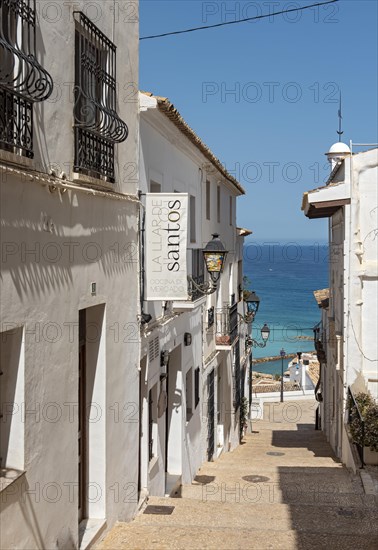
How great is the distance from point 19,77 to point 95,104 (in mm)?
1924

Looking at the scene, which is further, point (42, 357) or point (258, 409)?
point (258, 409)

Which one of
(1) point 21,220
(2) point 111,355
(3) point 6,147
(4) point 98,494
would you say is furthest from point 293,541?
(3) point 6,147

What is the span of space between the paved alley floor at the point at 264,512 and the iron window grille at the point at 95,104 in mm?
4049

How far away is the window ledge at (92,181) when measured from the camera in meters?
6.98

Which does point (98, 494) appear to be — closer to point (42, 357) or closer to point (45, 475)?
point (45, 475)

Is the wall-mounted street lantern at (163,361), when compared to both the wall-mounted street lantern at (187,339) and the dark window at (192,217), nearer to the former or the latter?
the wall-mounted street lantern at (187,339)

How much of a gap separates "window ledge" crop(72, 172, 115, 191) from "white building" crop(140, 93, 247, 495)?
77.1 inches

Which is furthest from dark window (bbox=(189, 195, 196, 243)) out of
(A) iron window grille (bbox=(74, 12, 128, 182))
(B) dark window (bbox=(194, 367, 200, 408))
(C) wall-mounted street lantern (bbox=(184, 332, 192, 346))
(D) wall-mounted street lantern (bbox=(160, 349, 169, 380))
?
(A) iron window grille (bbox=(74, 12, 128, 182))

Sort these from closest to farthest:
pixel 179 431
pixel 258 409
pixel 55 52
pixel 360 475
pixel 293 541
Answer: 1. pixel 55 52
2. pixel 293 541
3. pixel 360 475
4. pixel 179 431
5. pixel 258 409

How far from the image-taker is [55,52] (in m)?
6.48

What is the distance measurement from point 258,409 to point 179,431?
21.3 metres

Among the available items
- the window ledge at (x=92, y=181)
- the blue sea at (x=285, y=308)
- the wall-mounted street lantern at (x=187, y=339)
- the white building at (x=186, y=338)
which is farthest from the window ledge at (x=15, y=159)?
the blue sea at (x=285, y=308)

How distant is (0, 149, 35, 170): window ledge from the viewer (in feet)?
17.1

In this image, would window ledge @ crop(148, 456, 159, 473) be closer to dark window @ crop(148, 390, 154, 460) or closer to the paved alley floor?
dark window @ crop(148, 390, 154, 460)
